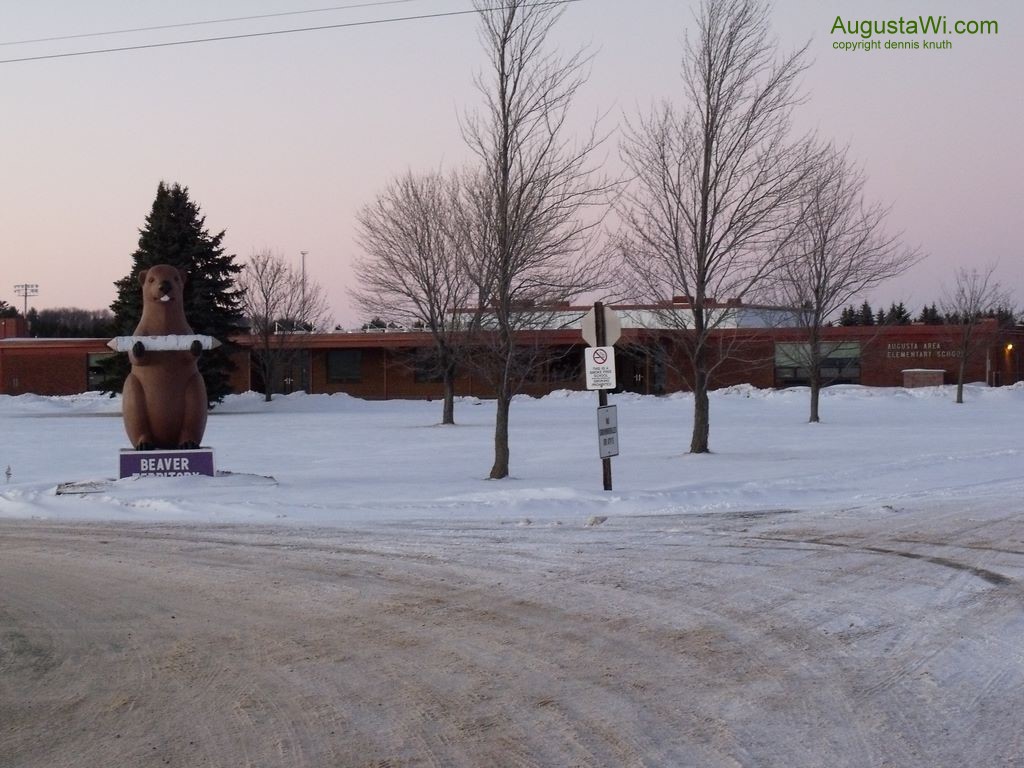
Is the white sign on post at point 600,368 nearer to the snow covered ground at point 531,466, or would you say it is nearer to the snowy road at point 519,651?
the snow covered ground at point 531,466

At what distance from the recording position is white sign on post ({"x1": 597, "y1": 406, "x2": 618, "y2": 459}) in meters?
15.4

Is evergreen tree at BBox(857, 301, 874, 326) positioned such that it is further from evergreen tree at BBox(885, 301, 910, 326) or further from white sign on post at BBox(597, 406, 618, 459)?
white sign on post at BBox(597, 406, 618, 459)

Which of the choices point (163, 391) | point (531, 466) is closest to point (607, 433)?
point (531, 466)

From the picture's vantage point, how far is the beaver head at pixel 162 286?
691 inches

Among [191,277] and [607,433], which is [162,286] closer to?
[607,433]

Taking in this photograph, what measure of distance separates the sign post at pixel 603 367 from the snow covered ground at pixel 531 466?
60 centimetres

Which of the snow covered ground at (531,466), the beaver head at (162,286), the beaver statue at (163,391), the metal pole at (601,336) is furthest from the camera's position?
the beaver head at (162,286)

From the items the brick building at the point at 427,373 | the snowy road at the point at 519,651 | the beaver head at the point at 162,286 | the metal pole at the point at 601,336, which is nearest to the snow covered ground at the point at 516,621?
the snowy road at the point at 519,651

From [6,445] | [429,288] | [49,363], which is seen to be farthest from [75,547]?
[49,363]

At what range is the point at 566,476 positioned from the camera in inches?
727

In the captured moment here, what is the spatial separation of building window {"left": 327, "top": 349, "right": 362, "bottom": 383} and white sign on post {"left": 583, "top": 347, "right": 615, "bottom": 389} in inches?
1919

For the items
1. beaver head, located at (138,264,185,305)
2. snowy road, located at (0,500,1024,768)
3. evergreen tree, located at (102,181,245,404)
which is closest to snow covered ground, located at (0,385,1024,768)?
snowy road, located at (0,500,1024,768)

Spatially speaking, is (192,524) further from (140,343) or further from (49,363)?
(49,363)

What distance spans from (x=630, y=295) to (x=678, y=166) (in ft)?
8.77
